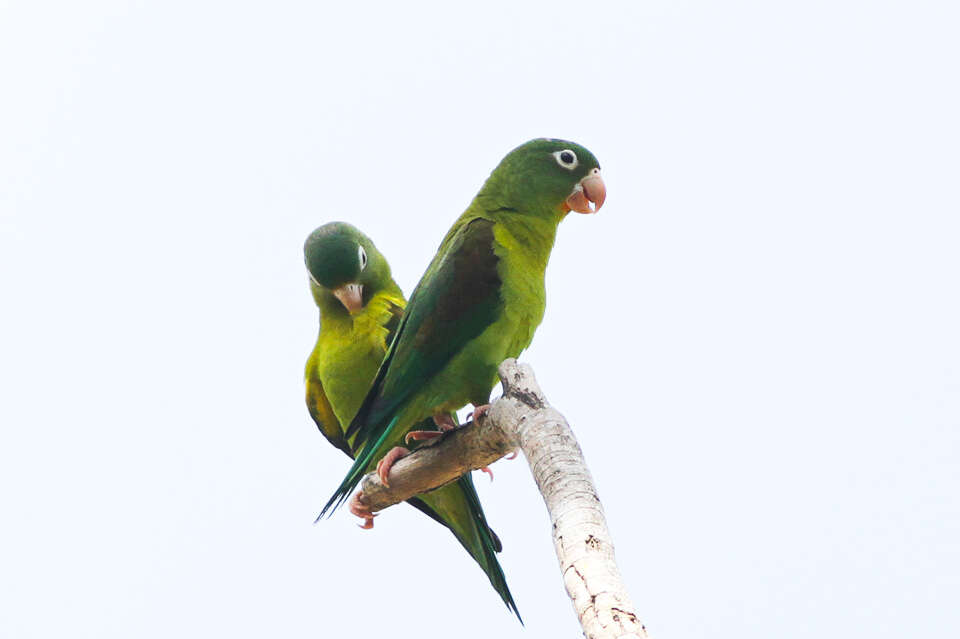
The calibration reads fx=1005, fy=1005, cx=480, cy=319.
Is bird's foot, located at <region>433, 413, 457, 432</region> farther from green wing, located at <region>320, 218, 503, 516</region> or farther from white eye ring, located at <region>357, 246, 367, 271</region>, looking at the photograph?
white eye ring, located at <region>357, 246, 367, 271</region>

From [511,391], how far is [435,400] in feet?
2.55

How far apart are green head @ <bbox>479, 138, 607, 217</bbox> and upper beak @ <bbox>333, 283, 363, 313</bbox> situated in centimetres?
83

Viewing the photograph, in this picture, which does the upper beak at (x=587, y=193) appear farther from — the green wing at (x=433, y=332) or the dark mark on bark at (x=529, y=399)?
the dark mark on bark at (x=529, y=399)

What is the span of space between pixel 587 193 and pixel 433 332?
1.23m

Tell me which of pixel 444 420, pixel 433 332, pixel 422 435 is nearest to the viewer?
pixel 433 332

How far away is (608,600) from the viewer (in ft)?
7.72

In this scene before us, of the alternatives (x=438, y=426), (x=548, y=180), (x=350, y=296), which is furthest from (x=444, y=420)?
(x=548, y=180)

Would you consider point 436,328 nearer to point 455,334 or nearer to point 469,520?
point 455,334

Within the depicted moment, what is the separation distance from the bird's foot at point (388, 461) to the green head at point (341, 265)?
1125 millimetres

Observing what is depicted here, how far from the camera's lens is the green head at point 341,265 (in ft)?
16.9

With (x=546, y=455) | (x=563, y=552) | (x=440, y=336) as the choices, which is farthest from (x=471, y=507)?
(x=563, y=552)

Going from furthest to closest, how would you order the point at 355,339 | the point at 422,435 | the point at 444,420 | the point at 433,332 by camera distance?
the point at 355,339
the point at 444,420
the point at 422,435
the point at 433,332

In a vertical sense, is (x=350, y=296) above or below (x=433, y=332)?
above

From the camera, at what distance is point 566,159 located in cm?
492
